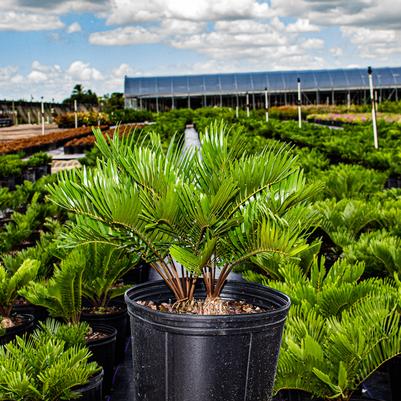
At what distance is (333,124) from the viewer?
35156mm

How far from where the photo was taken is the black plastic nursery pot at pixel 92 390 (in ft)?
9.44

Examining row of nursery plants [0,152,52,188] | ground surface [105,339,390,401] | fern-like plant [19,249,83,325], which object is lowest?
ground surface [105,339,390,401]

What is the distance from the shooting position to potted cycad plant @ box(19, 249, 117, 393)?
3371 mm

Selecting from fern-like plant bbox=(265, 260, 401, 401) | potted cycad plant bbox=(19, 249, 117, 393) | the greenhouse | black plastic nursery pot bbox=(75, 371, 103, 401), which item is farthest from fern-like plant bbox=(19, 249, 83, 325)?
the greenhouse

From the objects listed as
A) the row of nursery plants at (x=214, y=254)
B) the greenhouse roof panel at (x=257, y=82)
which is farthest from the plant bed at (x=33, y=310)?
the greenhouse roof panel at (x=257, y=82)

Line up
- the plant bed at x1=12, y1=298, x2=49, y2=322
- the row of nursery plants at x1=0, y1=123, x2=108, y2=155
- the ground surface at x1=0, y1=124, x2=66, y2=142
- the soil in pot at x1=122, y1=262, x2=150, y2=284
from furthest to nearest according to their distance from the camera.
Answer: the ground surface at x1=0, y1=124, x2=66, y2=142 < the row of nursery plants at x1=0, y1=123, x2=108, y2=155 < the soil in pot at x1=122, y1=262, x2=150, y2=284 < the plant bed at x1=12, y1=298, x2=49, y2=322

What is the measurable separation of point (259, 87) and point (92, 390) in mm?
60367

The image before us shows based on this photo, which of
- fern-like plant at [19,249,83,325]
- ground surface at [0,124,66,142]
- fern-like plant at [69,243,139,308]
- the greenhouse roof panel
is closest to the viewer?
fern-like plant at [19,249,83,325]

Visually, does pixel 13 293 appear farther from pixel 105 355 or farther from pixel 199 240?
pixel 199 240

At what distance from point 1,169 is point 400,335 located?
10.7m

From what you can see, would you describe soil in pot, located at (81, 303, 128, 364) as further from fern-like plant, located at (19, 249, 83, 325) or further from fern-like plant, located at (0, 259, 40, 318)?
fern-like plant, located at (0, 259, 40, 318)

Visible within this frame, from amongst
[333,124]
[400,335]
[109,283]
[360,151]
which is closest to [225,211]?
[400,335]

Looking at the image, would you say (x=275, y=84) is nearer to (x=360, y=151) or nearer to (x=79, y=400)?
(x=360, y=151)

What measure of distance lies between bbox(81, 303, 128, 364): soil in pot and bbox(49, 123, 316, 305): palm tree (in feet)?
4.85
